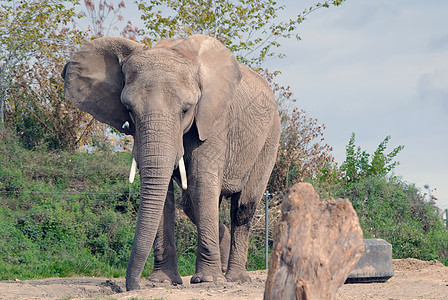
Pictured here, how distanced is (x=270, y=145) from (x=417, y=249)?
5.65 m

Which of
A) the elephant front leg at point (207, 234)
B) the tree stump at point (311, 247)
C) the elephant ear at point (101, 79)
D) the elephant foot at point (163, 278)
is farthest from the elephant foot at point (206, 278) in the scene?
the tree stump at point (311, 247)

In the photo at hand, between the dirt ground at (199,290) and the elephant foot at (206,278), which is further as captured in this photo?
the elephant foot at (206,278)

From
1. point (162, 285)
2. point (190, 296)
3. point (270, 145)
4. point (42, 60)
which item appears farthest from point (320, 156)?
point (190, 296)

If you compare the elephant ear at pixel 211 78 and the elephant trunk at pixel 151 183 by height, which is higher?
the elephant ear at pixel 211 78

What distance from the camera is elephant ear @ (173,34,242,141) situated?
850 cm

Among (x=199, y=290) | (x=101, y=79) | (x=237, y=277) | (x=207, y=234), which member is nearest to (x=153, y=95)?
(x=101, y=79)

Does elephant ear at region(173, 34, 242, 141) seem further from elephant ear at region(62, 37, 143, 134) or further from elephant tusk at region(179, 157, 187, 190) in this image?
elephant ear at region(62, 37, 143, 134)

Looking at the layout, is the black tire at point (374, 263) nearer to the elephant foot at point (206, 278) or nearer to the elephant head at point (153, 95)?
the elephant foot at point (206, 278)

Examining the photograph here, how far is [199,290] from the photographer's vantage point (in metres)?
7.75

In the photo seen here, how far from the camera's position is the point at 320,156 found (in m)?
17.0

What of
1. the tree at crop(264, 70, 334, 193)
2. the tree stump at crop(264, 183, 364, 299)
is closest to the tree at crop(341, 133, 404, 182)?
the tree at crop(264, 70, 334, 193)

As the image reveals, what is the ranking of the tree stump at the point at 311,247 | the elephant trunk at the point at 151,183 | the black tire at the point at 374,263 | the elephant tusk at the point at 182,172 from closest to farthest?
the tree stump at the point at 311,247 → the elephant trunk at the point at 151,183 → the elephant tusk at the point at 182,172 → the black tire at the point at 374,263

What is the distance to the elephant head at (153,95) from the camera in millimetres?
7660

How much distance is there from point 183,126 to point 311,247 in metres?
3.74
